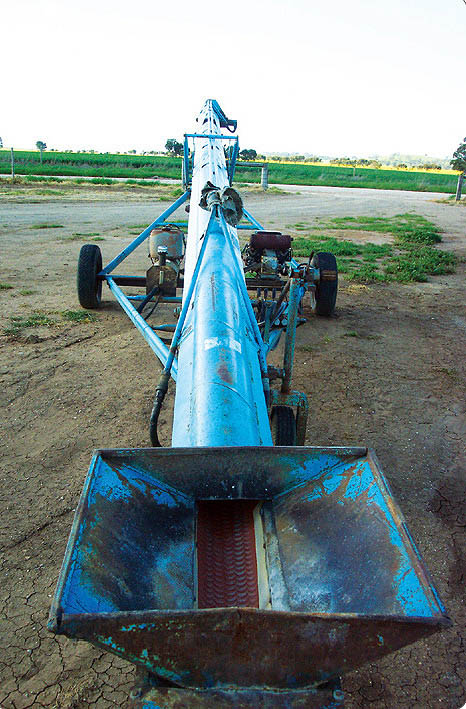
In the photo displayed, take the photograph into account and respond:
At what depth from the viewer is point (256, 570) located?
1.81m

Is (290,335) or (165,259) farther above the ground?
(165,259)

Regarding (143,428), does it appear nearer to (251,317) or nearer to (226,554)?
(251,317)

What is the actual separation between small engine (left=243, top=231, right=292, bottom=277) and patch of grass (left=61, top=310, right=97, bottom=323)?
8.20ft

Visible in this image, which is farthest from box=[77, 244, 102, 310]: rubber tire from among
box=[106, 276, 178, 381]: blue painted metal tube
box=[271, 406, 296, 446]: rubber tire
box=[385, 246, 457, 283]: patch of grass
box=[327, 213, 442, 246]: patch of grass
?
box=[327, 213, 442, 246]: patch of grass

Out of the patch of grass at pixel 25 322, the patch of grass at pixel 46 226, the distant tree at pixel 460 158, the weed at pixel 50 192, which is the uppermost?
A: the distant tree at pixel 460 158

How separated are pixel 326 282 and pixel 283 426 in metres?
4.38

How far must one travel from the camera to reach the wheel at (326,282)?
7.88 meters

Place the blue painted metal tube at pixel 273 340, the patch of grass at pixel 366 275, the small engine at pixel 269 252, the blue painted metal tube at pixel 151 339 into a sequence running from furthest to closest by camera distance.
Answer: the patch of grass at pixel 366 275
the small engine at pixel 269 252
the blue painted metal tube at pixel 273 340
the blue painted metal tube at pixel 151 339

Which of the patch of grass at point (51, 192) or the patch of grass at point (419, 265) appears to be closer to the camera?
the patch of grass at point (419, 265)

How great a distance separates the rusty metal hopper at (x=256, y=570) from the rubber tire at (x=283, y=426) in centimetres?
199

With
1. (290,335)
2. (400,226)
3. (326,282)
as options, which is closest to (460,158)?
(400,226)

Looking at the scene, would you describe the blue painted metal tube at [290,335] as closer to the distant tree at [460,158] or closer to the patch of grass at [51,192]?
the patch of grass at [51,192]

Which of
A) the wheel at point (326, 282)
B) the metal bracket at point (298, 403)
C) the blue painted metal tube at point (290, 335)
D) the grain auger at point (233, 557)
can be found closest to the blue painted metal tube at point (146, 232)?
the wheel at point (326, 282)

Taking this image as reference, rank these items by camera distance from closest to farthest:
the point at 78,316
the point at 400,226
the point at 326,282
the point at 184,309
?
the point at 184,309 < the point at 78,316 < the point at 326,282 < the point at 400,226
